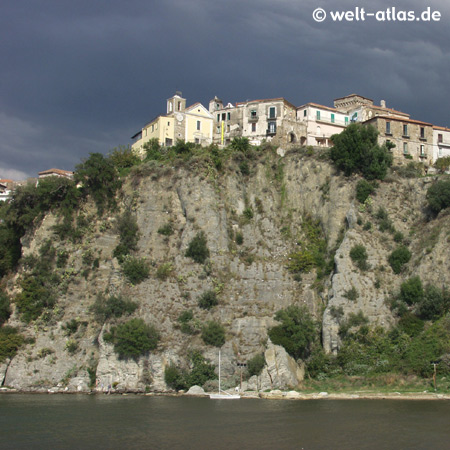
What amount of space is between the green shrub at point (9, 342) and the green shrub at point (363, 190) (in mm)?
34599

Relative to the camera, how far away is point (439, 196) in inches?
2169

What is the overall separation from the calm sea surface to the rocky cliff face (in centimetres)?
794

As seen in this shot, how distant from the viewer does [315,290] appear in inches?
2122

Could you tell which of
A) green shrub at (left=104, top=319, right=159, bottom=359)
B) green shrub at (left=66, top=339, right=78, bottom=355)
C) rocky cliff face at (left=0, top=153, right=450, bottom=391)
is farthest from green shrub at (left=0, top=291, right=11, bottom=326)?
green shrub at (left=104, top=319, right=159, bottom=359)

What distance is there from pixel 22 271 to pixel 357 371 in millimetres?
33359

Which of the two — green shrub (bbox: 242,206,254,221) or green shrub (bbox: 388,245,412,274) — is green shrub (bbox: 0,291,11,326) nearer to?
green shrub (bbox: 242,206,254,221)

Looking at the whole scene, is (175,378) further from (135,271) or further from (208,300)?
(135,271)

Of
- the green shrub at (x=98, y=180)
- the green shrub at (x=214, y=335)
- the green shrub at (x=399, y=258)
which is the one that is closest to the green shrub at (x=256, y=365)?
the green shrub at (x=214, y=335)

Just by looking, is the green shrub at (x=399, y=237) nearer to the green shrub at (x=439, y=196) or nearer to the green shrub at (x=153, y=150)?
the green shrub at (x=439, y=196)

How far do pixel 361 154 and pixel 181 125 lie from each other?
76.8ft

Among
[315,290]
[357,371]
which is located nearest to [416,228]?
[315,290]

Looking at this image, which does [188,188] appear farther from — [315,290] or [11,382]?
[11,382]

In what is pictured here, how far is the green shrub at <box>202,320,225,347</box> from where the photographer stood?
4922 cm

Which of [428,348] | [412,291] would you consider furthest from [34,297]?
[428,348]
